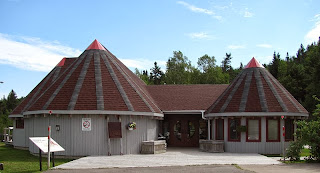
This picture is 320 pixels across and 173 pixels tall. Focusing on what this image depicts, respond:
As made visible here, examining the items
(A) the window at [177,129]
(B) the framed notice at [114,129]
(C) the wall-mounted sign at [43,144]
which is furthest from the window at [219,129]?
(C) the wall-mounted sign at [43,144]

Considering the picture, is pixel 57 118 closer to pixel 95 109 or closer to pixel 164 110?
pixel 95 109

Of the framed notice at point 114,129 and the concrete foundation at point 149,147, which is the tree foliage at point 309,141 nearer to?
the concrete foundation at point 149,147

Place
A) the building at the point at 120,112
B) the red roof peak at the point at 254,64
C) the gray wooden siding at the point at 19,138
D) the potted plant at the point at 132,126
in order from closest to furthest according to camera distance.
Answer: the building at the point at 120,112 → the potted plant at the point at 132,126 → the red roof peak at the point at 254,64 → the gray wooden siding at the point at 19,138

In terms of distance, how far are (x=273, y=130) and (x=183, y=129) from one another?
782 centimetres

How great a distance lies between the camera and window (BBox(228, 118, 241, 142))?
2024cm

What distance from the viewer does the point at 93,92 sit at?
1881 centimetres

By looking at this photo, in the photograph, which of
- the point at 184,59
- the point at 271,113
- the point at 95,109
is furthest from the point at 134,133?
the point at 184,59

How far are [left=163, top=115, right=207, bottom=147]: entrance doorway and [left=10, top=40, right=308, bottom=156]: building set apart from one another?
226 centimetres

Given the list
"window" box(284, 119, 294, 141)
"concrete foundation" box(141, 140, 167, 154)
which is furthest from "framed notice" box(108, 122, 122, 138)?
"window" box(284, 119, 294, 141)

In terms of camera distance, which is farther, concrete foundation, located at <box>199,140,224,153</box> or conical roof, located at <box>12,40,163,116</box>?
concrete foundation, located at <box>199,140,224,153</box>

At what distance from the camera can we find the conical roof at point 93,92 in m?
18.0

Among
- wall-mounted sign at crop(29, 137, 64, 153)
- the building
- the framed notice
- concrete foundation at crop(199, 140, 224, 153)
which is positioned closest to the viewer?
wall-mounted sign at crop(29, 137, 64, 153)

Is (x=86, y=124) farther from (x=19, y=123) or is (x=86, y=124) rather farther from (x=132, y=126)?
(x=19, y=123)

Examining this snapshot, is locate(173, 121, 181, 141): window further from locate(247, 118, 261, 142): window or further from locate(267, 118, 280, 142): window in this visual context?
locate(267, 118, 280, 142): window
